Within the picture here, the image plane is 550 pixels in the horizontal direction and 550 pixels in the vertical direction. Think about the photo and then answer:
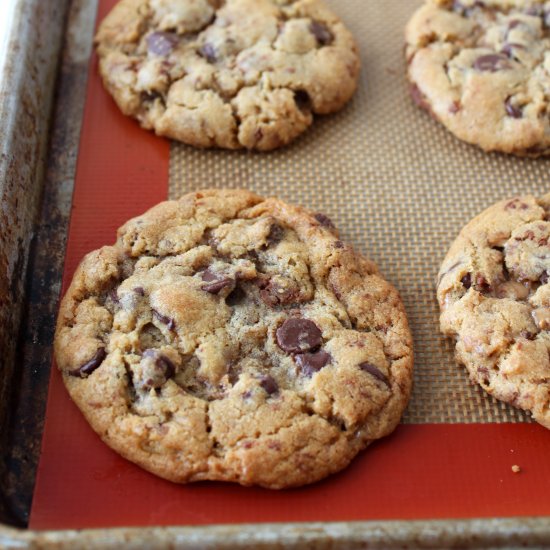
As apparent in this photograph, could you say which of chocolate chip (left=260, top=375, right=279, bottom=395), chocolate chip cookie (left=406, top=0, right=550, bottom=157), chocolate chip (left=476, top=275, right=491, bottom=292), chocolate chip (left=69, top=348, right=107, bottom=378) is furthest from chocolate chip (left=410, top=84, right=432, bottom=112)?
chocolate chip (left=69, top=348, right=107, bottom=378)

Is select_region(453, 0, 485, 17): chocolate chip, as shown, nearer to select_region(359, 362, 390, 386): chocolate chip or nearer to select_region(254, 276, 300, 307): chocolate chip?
select_region(254, 276, 300, 307): chocolate chip

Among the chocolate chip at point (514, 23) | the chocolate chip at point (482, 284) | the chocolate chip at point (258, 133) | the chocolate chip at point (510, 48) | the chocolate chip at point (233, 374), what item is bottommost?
the chocolate chip at point (233, 374)

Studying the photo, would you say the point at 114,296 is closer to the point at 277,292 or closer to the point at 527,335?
the point at 277,292

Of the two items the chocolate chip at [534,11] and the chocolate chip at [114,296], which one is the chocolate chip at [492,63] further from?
the chocolate chip at [114,296]

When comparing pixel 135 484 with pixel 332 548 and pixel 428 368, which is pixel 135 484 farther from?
pixel 428 368

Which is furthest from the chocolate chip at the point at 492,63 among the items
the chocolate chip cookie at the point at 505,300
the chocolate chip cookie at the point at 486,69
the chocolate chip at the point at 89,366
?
the chocolate chip at the point at 89,366

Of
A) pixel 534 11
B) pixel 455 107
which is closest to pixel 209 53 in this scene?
pixel 455 107

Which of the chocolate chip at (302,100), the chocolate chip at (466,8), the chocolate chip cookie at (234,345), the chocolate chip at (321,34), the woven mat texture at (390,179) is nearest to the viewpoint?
the chocolate chip cookie at (234,345)
